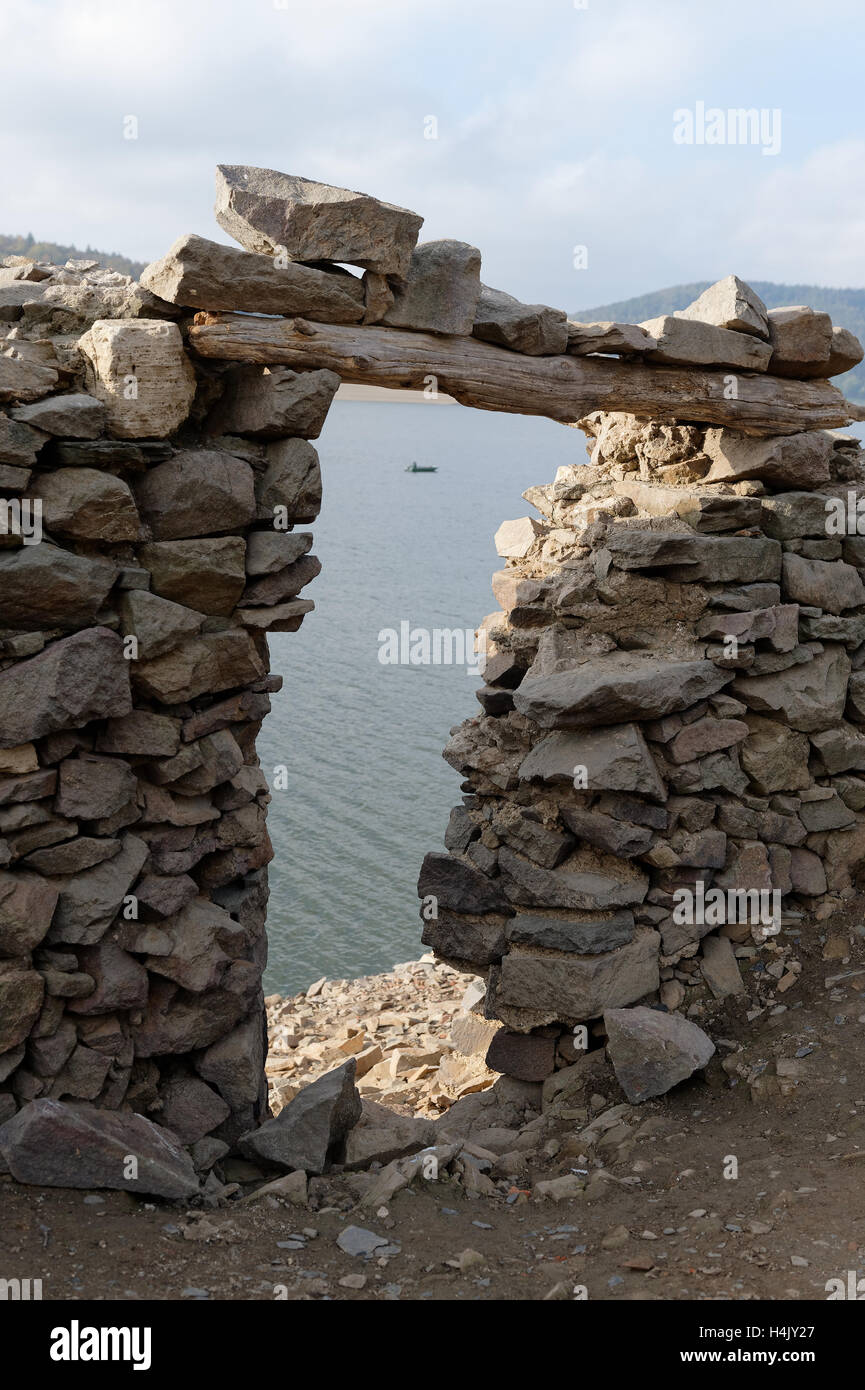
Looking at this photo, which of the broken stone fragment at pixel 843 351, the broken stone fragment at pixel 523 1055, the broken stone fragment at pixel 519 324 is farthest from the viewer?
the broken stone fragment at pixel 843 351

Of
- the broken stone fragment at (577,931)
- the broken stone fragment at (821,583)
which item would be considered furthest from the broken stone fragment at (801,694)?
the broken stone fragment at (577,931)

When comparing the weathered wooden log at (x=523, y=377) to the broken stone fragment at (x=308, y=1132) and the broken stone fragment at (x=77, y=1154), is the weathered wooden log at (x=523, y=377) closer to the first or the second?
the broken stone fragment at (x=77, y=1154)

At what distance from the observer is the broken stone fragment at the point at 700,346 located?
27.1 feet

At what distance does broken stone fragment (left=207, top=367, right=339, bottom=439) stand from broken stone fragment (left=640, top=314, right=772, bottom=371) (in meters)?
2.57

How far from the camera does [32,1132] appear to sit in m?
5.62

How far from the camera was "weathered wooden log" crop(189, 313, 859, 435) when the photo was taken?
22.1ft

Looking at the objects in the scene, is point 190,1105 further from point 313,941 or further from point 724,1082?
point 313,941

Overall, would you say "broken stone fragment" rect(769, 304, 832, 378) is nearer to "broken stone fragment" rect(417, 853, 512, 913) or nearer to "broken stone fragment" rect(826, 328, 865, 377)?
"broken stone fragment" rect(826, 328, 865, 377)

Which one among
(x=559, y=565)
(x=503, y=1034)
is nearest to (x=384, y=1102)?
(x=503, y=1034)

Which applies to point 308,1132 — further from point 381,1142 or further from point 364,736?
point 364,736

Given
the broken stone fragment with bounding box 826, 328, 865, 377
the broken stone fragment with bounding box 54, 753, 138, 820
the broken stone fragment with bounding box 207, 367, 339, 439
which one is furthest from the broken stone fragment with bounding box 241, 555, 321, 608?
the broken stone fragment with bounding box 826, 328, 865, 377

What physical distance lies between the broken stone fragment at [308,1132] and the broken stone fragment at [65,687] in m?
2.54

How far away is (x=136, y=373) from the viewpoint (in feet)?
20.7

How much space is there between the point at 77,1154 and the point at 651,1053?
137 inches
